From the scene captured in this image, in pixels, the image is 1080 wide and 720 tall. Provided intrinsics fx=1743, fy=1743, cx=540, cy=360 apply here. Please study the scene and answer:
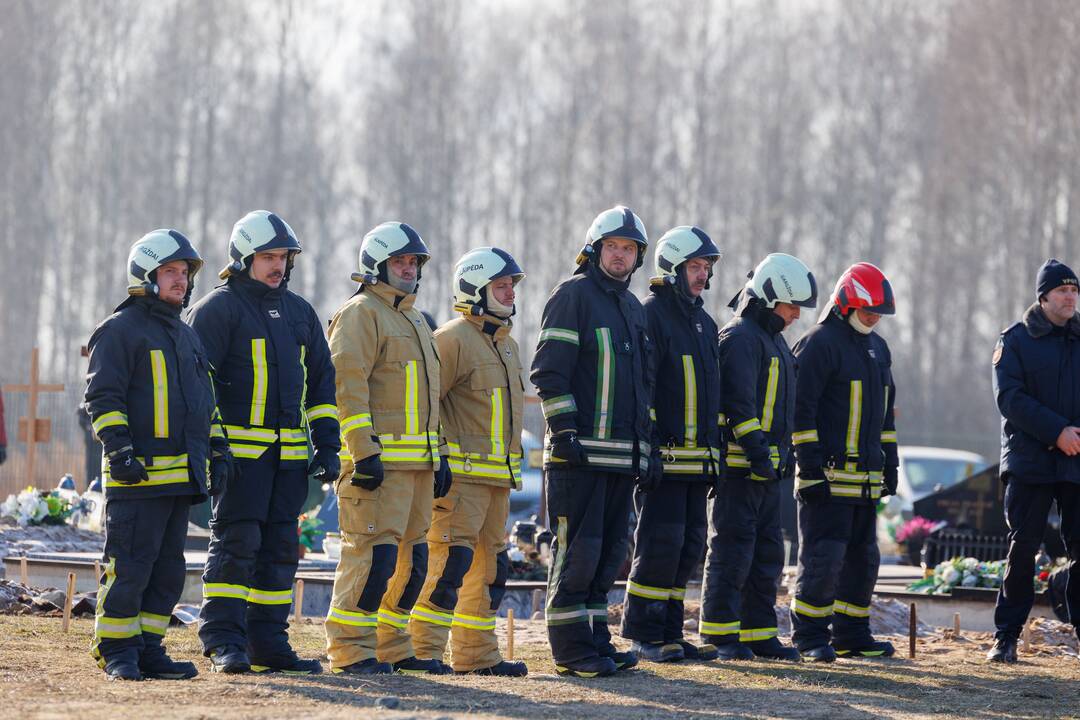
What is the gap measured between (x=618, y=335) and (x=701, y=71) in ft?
128

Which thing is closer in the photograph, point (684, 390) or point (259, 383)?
point (259, 383)

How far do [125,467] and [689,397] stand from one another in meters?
3.52

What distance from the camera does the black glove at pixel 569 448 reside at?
952 cm

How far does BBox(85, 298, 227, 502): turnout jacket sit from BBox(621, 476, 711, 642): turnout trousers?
2.73m

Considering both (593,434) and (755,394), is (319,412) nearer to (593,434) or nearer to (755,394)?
(593,434)

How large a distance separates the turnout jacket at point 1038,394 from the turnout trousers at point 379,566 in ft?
13.1

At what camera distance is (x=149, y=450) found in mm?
8797

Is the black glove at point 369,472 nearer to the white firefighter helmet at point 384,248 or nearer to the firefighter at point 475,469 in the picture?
the firefighter at point 475,469

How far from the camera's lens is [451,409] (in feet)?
32.8

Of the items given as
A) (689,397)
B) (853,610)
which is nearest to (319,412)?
(689,397)

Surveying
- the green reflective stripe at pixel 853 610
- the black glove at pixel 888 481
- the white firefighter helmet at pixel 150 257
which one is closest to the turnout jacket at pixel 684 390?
the black glove at pixel 888 481

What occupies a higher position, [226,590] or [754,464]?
[754,464]

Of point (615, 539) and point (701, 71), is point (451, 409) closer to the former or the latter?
point (615, 539)

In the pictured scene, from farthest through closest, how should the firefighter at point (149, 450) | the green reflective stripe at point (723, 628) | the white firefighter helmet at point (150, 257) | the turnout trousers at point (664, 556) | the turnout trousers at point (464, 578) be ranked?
the green reflective stripe at point (723, 628)
the turnout trousers at point (664, 556)
the turnout trousers at point (464, 578)
the white firefighter helmet at point (150, 257)
the firefighter at point (149, 450)
